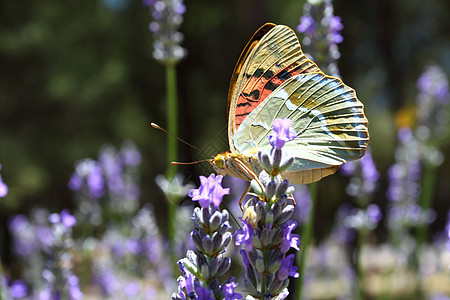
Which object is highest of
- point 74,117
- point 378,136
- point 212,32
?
point 212,32

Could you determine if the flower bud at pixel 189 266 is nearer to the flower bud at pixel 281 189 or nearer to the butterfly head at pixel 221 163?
the flower bud at pixel 281 189

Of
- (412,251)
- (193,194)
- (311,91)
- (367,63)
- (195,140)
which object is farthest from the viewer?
(367,63)

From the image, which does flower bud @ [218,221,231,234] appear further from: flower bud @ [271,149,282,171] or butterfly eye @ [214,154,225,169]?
butterfly eye @ [214,154,225,169]

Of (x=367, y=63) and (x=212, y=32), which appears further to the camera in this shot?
(x=367, y=63)

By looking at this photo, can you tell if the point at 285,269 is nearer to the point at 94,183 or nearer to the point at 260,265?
the point at 260,265

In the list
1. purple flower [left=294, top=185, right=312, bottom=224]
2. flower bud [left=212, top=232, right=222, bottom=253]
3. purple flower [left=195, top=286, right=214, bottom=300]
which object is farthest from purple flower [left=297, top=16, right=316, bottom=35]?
purple flower [left=294, top=185, right=312, bottom=224]

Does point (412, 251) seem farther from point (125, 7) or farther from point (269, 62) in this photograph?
point (125, 7)

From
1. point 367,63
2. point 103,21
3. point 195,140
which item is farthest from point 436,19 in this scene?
point 103,21
